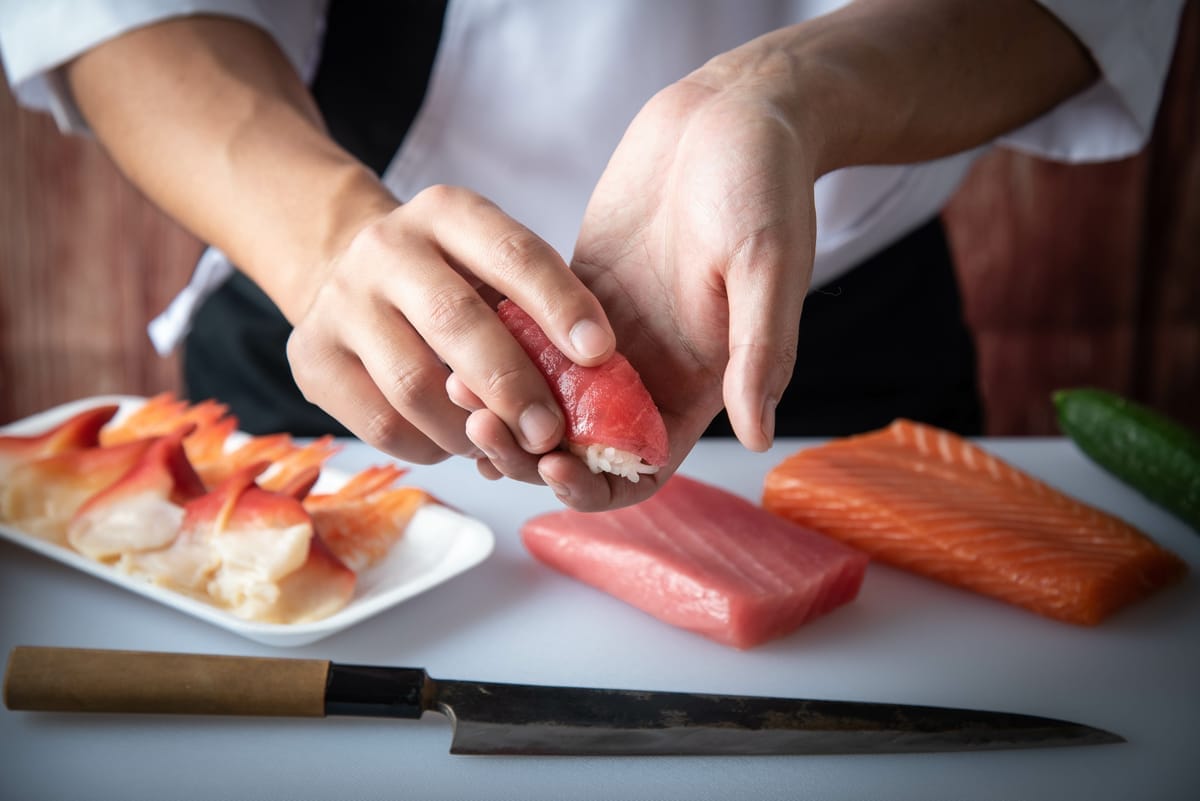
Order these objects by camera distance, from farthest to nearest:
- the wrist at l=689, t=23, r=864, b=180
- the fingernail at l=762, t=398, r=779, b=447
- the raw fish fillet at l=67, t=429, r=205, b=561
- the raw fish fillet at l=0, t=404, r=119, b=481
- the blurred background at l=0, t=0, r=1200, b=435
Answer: the blurred background at l=0, t=0, r=1200, b=435 → the raw fish fillet at l=0, t=404, r=119, b=481 → the raw fish fillet at l=67, t=429, r=205, b=561 → the wrist at l=689, t=23, r=864, b=180 → the fingernail at l=762, t=398, r=779, b=447

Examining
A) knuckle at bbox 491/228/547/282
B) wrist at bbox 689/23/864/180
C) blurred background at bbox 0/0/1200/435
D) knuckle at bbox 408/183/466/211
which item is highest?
wrist at bbox 689/23/864/180

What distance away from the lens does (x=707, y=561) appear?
129 centimetres

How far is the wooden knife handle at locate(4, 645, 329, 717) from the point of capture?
1047mm

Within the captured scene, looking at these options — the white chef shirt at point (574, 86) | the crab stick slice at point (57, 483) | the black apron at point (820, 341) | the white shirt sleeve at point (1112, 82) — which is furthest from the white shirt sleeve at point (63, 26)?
the white shirt sleeve at point (1112, 82)

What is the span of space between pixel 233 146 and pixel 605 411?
70 centimetres

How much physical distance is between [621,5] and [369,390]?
0.80 metres

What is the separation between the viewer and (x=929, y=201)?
1.75 meters

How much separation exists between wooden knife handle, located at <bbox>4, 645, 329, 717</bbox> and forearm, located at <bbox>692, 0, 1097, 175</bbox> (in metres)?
0.78

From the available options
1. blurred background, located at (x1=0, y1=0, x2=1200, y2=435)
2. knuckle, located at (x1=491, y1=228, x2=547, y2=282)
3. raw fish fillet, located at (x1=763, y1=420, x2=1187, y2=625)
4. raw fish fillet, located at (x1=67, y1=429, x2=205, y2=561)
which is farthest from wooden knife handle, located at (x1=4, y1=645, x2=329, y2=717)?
blurred background, located at (x1=0, y1=0, x2=1200, y2=435)

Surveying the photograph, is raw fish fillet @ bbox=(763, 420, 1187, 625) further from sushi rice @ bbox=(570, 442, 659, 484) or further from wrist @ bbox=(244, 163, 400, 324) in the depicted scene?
wrist @ bbox=(244, 163, 400, 324)

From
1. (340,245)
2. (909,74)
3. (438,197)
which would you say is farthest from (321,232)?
(909,74)

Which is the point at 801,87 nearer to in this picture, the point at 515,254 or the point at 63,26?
the point at 515,254

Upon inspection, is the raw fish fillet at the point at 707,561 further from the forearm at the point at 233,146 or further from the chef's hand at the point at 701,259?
the forearm at the point at 233,146

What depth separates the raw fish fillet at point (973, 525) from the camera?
4.23 feet
